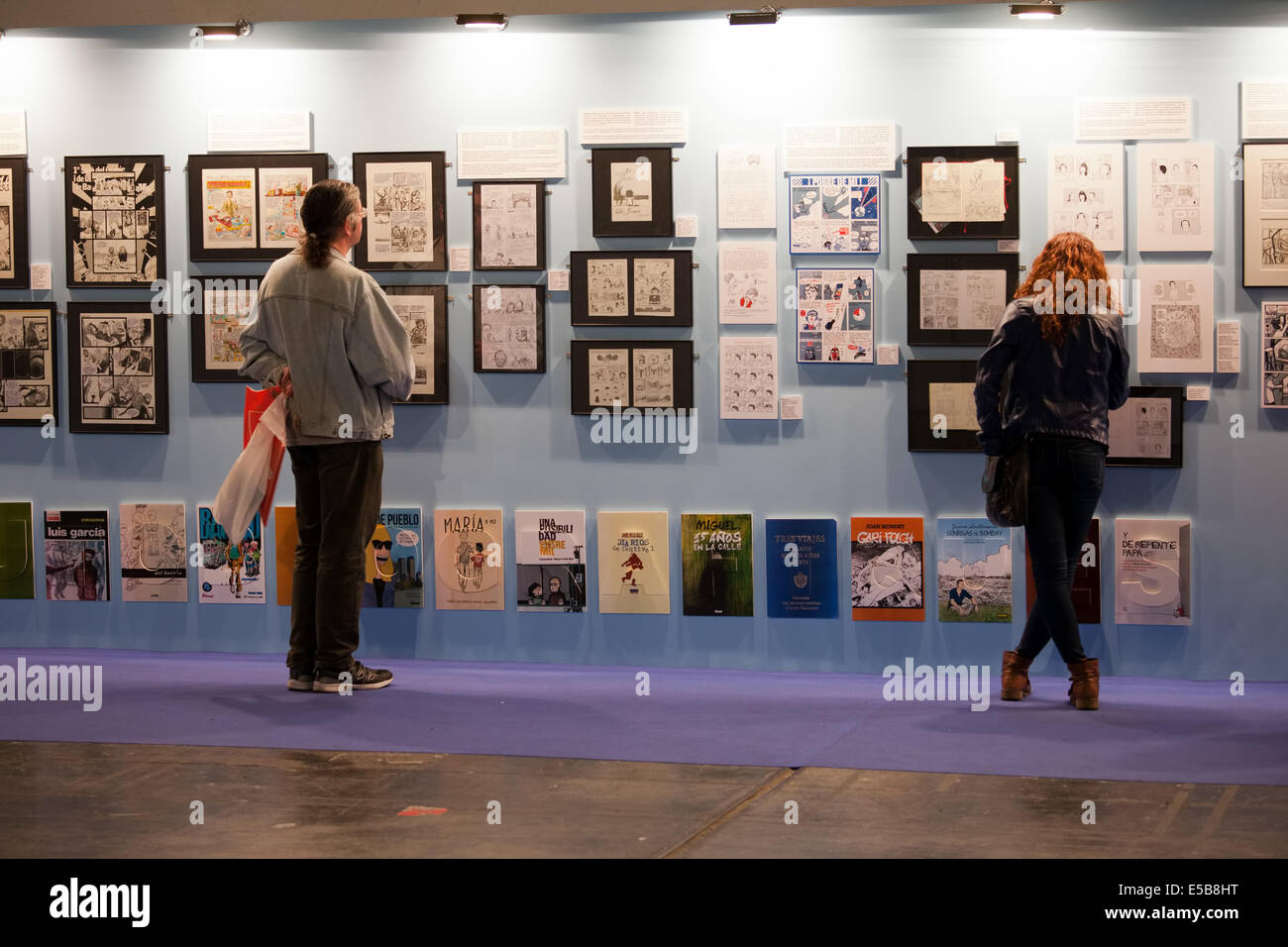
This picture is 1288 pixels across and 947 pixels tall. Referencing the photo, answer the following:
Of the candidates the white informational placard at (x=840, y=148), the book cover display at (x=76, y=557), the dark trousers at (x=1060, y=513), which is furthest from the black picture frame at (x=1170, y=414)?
the book cover display at (x=76, y=557)

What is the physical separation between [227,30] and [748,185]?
7.46 ft

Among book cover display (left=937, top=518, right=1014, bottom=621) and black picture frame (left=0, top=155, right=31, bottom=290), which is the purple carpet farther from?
black picture frame (left=0, top=155, right=31, bottom=290)

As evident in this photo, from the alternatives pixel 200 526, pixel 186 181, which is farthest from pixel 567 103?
pixel 200 526

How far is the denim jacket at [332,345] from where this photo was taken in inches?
210

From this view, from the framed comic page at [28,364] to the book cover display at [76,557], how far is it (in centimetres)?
45

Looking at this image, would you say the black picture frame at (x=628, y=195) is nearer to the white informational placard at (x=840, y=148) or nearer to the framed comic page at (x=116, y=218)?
the white informational placard at (x=840, y=148)

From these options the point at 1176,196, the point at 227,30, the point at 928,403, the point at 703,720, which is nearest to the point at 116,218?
the point at 227,30

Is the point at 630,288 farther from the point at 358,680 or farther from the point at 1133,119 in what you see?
the point at 1133,119

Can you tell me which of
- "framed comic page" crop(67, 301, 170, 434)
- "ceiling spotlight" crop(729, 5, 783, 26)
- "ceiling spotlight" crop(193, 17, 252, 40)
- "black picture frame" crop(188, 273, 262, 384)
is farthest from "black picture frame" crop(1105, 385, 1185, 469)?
"framed comic page" crop(67, 301, 170, 434)

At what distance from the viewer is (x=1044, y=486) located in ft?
16.5

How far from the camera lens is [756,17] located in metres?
5.70

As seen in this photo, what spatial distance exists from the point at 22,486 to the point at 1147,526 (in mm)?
4771

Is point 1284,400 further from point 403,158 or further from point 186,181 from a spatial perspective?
point 186,181

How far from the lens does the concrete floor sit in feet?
11.7
